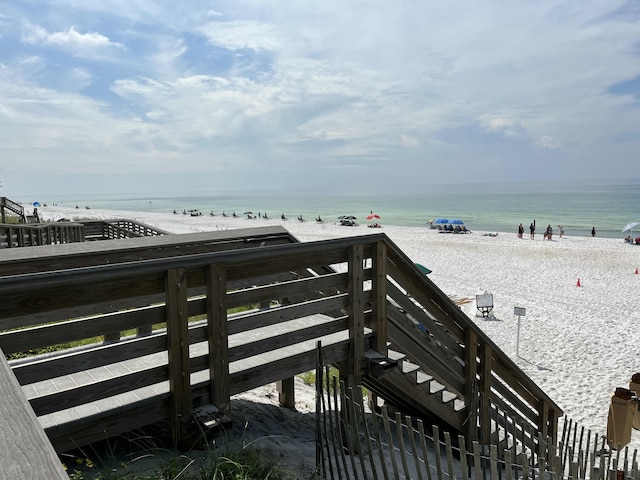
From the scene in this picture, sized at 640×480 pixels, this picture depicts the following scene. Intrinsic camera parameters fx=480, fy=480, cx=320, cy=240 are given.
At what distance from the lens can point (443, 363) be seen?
575 cm

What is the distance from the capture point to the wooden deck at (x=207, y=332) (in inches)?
118

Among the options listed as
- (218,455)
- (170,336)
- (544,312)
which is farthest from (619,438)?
(544,312)

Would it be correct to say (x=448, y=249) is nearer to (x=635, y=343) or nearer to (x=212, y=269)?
(x=635, y=343)

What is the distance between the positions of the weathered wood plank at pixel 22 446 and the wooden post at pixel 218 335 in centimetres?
235

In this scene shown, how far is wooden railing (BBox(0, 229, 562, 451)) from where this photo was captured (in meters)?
2.95

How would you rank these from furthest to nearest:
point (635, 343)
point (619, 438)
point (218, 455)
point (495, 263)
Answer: point (495, 263)
point (635, 343)
point (619, 438)
point (218, 455)

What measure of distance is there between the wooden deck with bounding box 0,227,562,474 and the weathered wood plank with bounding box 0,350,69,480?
1.79m

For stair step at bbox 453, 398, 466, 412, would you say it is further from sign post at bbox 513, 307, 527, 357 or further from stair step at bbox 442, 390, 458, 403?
sign post at bbox 513, 307, 527, 357

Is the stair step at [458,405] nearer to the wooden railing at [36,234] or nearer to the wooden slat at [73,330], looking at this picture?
the wooden slat at [73,330]

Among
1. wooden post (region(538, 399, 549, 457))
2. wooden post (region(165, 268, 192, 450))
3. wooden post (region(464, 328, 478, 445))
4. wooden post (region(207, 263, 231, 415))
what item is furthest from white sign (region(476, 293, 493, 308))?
wooden post (region(165, 268, 192, 450))

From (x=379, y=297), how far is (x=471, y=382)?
2.13 m

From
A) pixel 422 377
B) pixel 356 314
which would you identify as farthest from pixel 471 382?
pixel 356 314

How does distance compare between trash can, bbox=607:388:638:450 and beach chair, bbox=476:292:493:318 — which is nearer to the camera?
trash can, bbox=607:388:638:450

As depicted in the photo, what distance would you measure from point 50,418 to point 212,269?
1.45 meters
